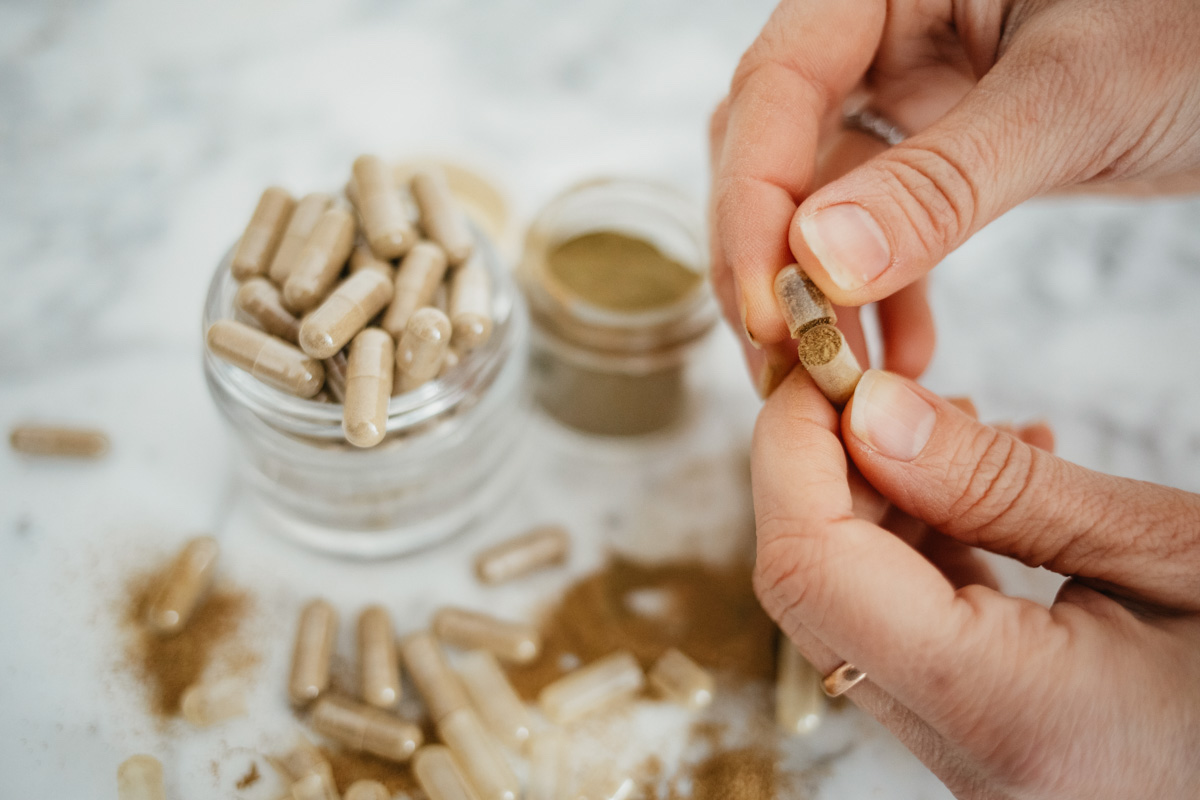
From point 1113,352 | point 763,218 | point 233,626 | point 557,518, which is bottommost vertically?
point 233,626

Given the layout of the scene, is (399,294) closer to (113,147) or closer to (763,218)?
(763,218)

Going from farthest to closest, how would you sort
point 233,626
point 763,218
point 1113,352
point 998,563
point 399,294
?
point 1113,352
point 998,563
point 233,626
point 399,294
point 763,218

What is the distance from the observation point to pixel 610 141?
8.52 ft

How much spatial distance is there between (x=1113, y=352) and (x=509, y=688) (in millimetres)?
1829

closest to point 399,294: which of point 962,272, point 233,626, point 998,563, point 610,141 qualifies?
point 233,626

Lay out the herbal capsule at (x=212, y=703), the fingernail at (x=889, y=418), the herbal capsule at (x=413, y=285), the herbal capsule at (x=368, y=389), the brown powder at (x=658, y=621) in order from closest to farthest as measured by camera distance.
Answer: the fingernail at (x=889, y=418), the herbal capsule at (x=368, y=389), the herbal capsule at (x=413, y=285), the herbal capsule at (x=212, y=703), the brown powder at (x=658, y=621)

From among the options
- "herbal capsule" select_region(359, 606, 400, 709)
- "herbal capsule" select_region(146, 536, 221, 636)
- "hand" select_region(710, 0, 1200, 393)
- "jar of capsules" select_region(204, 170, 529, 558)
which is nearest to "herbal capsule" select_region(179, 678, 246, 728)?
"herbal capsule" select_region(146, 536, 221, 636)

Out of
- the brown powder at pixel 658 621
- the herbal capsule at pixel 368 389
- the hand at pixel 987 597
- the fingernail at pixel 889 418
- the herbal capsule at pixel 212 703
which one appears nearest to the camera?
the hand at pixel 987 597

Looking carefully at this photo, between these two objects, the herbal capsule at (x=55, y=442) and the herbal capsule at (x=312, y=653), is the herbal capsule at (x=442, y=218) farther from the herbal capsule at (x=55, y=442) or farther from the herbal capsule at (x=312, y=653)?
the herbal capsule at (x=55, y=442)

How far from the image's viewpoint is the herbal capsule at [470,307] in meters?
1.59

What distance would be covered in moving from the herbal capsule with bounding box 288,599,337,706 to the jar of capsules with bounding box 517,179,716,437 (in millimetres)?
739

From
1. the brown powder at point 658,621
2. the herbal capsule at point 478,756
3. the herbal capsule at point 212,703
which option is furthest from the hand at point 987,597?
the herbal capsule at point 212,703

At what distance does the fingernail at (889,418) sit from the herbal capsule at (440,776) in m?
1.00

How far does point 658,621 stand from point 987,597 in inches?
31.1
